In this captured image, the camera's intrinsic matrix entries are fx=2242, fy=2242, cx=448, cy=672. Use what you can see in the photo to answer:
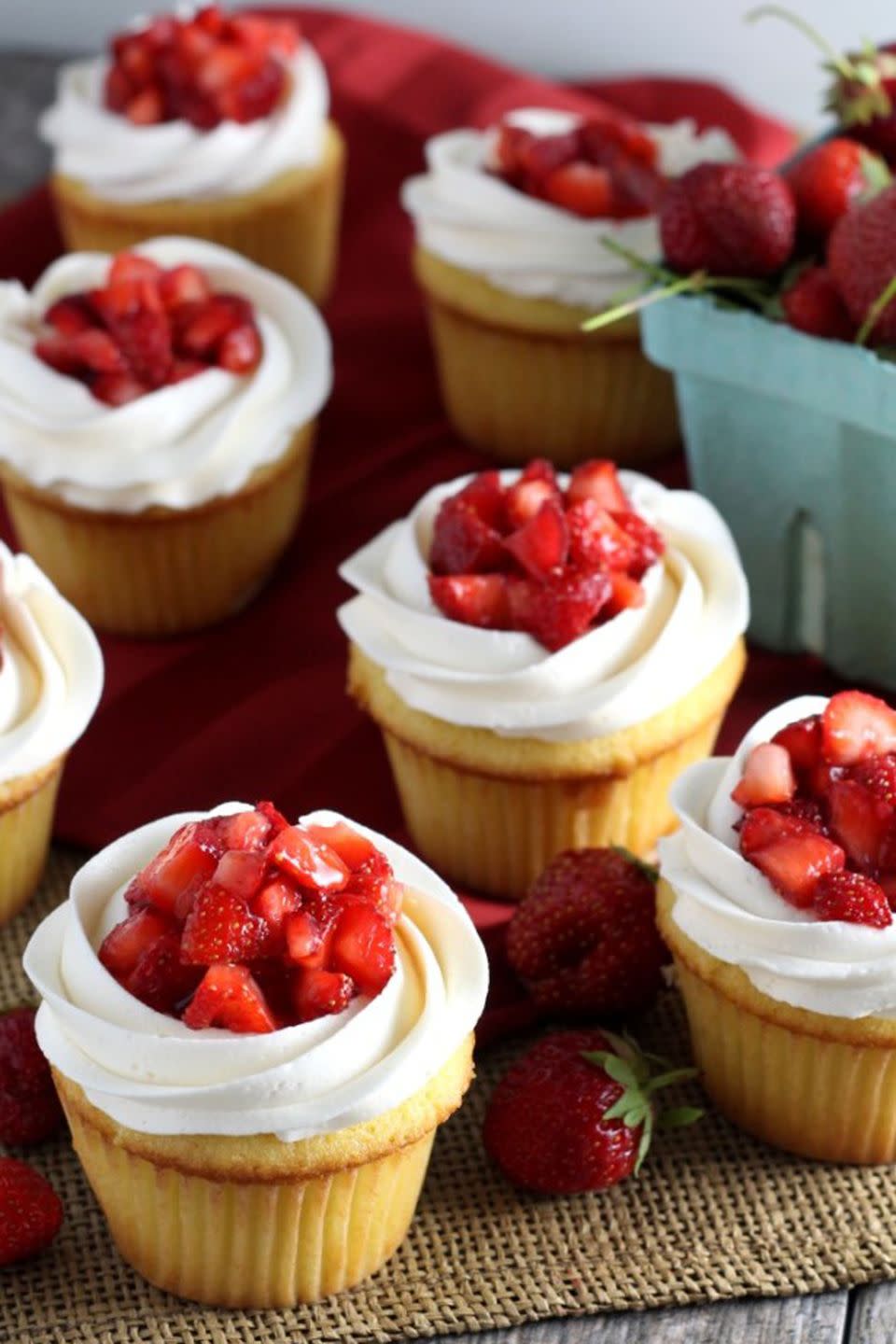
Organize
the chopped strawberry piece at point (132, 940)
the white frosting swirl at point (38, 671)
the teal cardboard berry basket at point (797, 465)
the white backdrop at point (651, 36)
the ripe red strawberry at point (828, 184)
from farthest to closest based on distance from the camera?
the white backdrop at point (651, 36)
the ripe red strawberry at point (828, 184)
the teal cardboard berry basket at point (797, 465)
the white frosting swirl at point (38, 671)
the chopped strawberry piece at point (132, 940)

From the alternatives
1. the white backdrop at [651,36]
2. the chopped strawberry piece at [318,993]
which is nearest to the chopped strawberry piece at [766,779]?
the chopped strawberry piece at [318,993]

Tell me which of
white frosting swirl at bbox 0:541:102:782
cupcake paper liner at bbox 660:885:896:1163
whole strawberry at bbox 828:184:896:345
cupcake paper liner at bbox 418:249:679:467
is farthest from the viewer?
cupcake paper liner at bbox 418:249:679:467

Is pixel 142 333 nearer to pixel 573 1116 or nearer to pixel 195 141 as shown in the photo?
pixel 195 141

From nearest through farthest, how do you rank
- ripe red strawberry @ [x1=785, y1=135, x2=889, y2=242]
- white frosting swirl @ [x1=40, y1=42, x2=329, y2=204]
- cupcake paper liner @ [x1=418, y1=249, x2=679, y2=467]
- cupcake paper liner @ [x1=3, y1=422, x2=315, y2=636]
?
ripe red strawberry @ [x1=785, y1=135, x2=889, y2=242]
cupcake paper liner @ [x1=3, y1=422, x2=315, y2=636]
cupcake paper liner @ [x1=418, y1=249, x2=679, y2=467]
white frosting swirl @ [x1=40, y1=42, x2=329, y2=204]

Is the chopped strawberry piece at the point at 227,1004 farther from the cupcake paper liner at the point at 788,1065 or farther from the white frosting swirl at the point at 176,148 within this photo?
the white frosting swirl at the point at 176,148

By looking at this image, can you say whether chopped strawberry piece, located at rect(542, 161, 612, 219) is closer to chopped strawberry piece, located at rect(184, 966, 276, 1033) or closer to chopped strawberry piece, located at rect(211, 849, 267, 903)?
chopped strawberry piece, located at rect(211, 849, 267, 903)

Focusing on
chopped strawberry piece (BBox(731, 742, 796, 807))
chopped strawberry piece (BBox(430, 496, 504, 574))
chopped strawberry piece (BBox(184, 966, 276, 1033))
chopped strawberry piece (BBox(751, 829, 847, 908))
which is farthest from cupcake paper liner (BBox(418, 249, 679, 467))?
chopped strawberry piece (BBox(184, 966, 276, 1033))

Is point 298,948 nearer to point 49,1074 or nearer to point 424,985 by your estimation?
point 424,985
